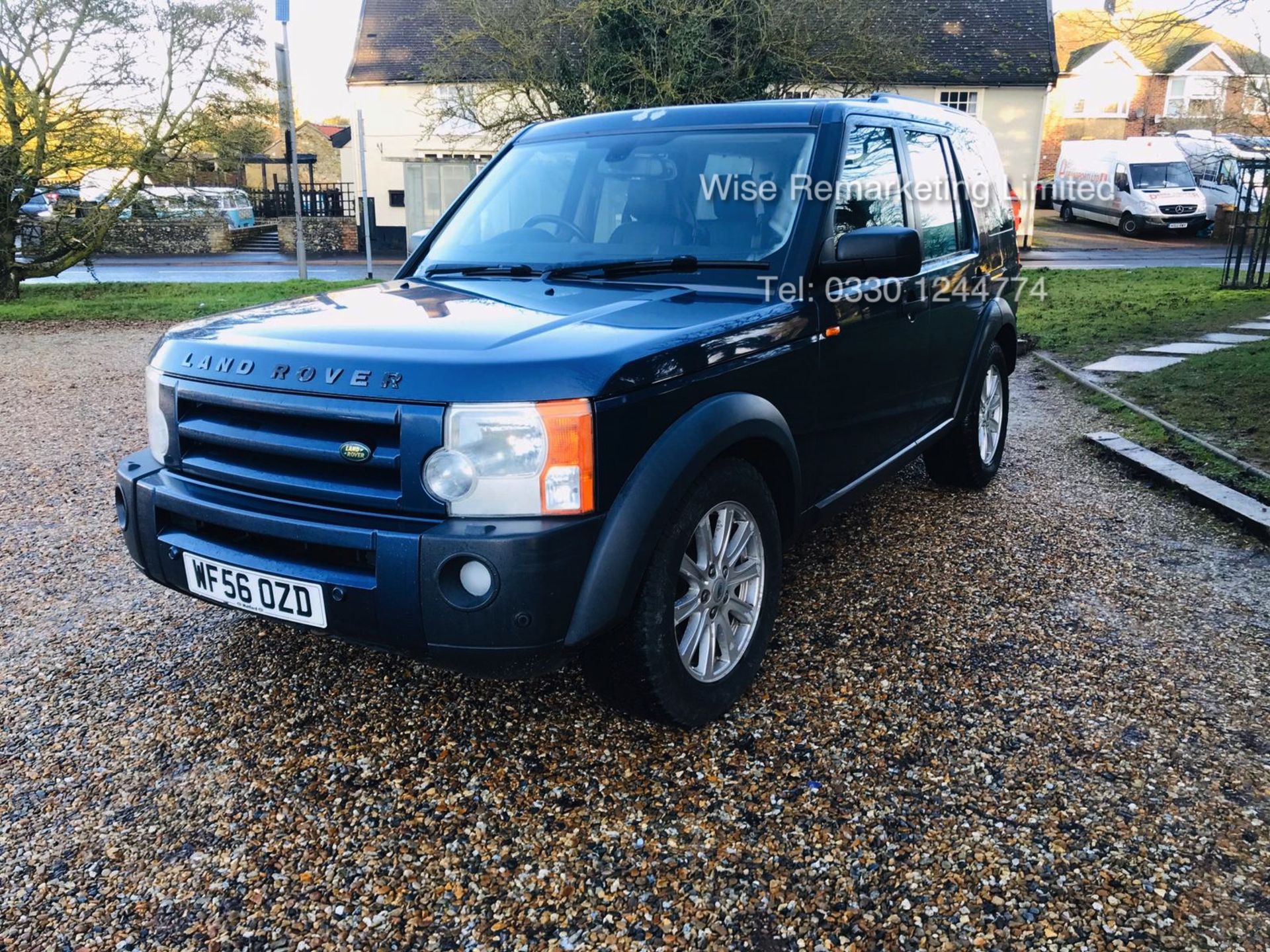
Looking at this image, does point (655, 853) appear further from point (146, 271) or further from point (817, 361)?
point (146, 271)

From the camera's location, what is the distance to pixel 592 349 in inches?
106

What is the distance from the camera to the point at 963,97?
98.5 ft

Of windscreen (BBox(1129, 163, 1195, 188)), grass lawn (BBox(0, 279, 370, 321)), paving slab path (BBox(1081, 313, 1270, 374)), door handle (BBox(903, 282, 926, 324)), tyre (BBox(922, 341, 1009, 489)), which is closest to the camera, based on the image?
door handle (BBox(903, 282, 926, 324))

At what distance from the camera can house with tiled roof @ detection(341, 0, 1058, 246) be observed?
1144 inches

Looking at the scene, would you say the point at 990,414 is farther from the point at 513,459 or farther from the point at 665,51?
the point at 665,51

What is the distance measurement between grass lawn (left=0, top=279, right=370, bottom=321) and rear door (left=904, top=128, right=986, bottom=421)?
9927 mm

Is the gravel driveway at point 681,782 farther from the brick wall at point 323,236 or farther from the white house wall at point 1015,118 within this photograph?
the white house wall at point 1015,118

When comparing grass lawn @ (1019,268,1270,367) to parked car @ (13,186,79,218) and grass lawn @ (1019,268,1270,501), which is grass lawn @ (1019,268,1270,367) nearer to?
grass lawn @ (1019,268,1270,501)

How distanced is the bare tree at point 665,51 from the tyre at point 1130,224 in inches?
535

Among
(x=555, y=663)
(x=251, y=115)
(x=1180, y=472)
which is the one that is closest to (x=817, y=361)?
(x=555, y=663)

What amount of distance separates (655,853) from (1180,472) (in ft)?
15.6

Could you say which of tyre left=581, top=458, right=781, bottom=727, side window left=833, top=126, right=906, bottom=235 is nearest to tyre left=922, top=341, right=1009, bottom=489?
side window left=833, top=126, right=906, bottom=235

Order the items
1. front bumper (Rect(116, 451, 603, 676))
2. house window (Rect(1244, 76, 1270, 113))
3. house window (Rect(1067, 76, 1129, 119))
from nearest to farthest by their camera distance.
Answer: front bumper (Rect(116, 451, 603, 676)) < house window (Rect(1244, 76, 1270, 113)) < house window (Rect(1067, 76, 1129, 119))

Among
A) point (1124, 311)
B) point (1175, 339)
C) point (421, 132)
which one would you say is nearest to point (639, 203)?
point (1175, 339)
